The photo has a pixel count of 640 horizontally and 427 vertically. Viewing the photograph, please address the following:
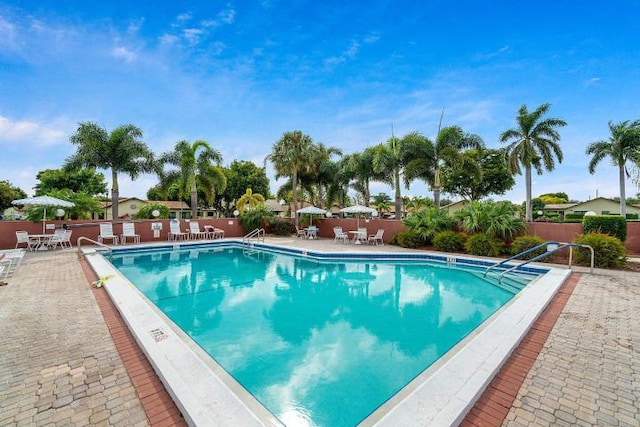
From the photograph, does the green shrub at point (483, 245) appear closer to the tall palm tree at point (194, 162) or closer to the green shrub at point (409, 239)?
the green shrub at point (409, 239)

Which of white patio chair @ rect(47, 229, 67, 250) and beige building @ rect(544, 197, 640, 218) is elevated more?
beige building @ rect(544, 197, 640, 218)

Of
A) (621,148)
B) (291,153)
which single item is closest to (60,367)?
(291,153)

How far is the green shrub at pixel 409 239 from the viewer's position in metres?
14.9

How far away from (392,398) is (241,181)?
42.3 metres

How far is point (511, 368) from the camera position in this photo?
3.55 meters

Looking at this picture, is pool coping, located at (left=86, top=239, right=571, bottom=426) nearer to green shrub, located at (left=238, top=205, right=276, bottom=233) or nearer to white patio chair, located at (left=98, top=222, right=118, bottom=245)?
white patio chair, located at (left=98, top=222, right=118, bottom=245)

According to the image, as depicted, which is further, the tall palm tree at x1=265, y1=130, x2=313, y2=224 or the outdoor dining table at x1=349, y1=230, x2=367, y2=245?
the tall palm tree at x1=265, y1=130, x2=313, y2=224

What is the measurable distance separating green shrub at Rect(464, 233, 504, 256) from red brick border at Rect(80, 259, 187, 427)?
12.3m

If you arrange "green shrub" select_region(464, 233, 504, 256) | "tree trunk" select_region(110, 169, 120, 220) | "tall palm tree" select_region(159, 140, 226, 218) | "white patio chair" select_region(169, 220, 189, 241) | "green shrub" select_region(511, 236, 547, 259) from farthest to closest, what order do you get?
"tall palm tree" select_region(159, 140, 226, 218), "tree trunk" select_region(110, 169, 120, 220), "white patio chair" select_region(169, 220, 189, 241), "green shrub" select_region(464, 233, 504, 256), "green shrub" select_region(511, 236, 547, 259)

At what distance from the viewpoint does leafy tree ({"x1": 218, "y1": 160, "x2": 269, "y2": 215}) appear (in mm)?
42969

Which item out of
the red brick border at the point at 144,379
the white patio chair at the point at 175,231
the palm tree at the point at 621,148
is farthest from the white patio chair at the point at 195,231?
the palm tree at the point at 621,148

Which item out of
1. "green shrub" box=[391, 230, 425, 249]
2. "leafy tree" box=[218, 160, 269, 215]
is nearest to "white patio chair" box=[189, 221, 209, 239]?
"green shrub" box=[391, 230, 425, 249]

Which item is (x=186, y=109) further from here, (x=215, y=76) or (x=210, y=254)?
(x=210, y=254)

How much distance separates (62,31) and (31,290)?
8485mm
